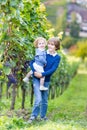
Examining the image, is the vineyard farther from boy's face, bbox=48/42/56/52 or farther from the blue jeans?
boy's face, bbox=48/42/56/52

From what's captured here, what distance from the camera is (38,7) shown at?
11.4 meters

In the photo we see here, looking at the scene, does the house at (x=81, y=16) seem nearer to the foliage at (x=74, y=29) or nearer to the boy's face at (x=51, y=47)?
the foliage at (x=74, y=29)

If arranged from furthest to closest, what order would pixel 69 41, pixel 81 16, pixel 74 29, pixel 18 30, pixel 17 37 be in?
pixel 81 16 → pixel 74 29 → pixel 69 41 → pixel 18 30 → pixel 17 37

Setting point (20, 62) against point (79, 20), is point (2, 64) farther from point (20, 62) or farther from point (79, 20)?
point (79, 20)

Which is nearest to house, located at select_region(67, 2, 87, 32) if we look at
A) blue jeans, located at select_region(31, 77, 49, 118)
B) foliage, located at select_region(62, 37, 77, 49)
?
foliage, located at select_region(62, 37, 77, 49)

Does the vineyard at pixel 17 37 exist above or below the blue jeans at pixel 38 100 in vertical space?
above

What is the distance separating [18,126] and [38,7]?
12.9ft

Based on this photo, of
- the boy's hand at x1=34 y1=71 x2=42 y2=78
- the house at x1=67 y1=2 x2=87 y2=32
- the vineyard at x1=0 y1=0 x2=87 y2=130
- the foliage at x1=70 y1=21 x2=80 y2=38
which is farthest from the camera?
the house at x1=67 y1=2 x2=87 y2=32

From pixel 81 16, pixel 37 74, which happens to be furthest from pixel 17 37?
pixel 81 16

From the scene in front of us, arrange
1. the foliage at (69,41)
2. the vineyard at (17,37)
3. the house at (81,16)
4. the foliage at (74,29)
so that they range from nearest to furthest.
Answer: the vineyard at (17,37) → the foliage at (69,41) → the foliage at (74,29) → the house at (81,16)

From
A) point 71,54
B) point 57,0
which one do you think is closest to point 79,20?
point 71,54

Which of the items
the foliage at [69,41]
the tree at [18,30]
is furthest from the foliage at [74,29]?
the tree at [18,30]

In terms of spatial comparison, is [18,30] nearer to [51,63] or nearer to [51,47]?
[51,47]

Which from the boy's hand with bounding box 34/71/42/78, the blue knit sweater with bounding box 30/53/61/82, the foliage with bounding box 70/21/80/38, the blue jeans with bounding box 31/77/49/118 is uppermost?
the blue knit sweater with bounding box 30/53/61/82
